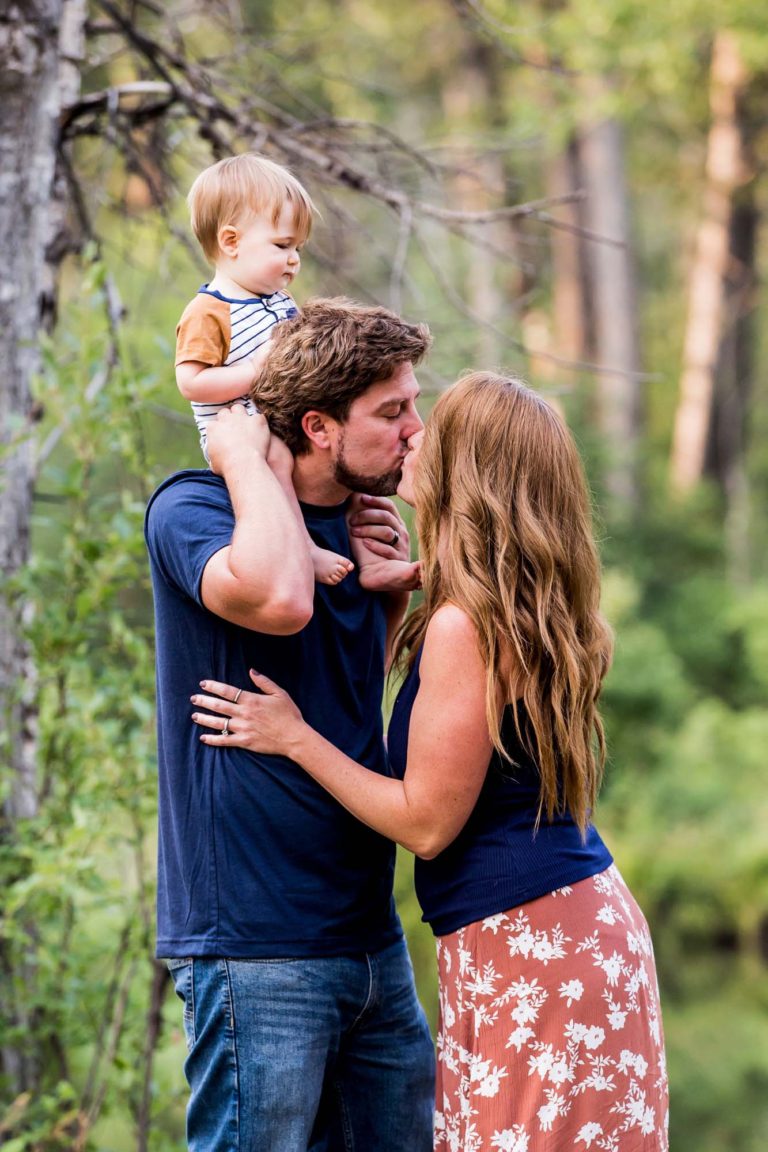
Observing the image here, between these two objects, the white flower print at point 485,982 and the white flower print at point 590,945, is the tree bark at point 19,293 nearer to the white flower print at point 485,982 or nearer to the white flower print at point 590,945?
the white flower print at point 485,982

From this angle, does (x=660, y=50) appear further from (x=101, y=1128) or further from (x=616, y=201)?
(x=101, y=1128)

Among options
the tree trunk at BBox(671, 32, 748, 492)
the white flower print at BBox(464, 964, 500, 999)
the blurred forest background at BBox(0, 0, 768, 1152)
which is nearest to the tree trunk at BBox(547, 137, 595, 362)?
the blurred forest background at BBox(0, 0, 768, 1152)

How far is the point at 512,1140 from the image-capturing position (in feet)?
6.88

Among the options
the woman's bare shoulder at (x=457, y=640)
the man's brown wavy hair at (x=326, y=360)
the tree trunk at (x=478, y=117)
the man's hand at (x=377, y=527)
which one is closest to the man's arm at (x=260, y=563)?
the man's brown wavy hair at (x=326, y=360)

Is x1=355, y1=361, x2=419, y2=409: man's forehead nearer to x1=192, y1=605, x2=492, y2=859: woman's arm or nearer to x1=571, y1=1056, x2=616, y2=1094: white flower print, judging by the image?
x1=192, y1=605, x2=492, y2=859: woman's arm

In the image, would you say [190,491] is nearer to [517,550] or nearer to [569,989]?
[517,550]

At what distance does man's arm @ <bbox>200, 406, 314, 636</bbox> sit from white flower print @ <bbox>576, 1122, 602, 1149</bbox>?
3.09 feet

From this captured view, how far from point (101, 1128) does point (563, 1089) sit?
11.0 feet

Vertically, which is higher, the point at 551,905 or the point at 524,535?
the point at 524,535

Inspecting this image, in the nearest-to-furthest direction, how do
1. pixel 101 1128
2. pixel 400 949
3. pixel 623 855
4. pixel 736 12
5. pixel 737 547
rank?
pixel 400 949, pixel 101 1128, pixel 623 855, pixel 736 12, pixel 737 547

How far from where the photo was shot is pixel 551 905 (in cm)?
213

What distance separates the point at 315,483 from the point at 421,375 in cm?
189

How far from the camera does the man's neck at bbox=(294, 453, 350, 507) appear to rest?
2.22 metres

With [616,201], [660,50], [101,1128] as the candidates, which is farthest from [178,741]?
[616,201]
